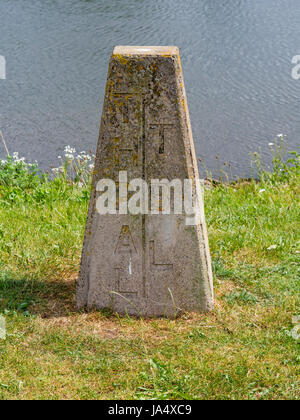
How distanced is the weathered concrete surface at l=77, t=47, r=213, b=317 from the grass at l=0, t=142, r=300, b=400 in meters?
0.16

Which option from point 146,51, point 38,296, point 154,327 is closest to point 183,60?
point 146,51

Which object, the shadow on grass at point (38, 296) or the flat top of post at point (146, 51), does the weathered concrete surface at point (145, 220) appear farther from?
the shadow on grass at point (38, 296)

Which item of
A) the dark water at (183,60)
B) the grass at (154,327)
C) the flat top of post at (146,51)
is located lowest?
the grass at (154,327)

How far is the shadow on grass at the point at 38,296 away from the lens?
136 inches

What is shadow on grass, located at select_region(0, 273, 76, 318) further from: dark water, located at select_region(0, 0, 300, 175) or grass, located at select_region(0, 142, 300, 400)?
dark water, located at select_region(0, 0, 300, 175)

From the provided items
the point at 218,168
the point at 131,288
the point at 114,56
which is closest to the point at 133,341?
the point at 131,288

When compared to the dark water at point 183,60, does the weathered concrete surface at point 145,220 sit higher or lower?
lower

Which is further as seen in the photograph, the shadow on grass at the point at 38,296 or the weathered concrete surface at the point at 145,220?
the shadow on grass at the point at 38,296

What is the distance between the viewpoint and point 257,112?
8180 millimetres

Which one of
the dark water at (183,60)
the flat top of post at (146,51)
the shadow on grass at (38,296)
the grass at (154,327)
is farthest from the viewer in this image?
the dark water at (183,60)

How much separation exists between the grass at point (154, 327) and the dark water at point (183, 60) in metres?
2.77

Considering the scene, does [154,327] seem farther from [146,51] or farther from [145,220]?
[146,51]

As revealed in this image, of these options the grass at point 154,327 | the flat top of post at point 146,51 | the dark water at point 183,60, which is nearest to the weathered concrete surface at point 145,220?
the flat top of post at point 146,51

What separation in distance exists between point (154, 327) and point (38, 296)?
2.74ft
